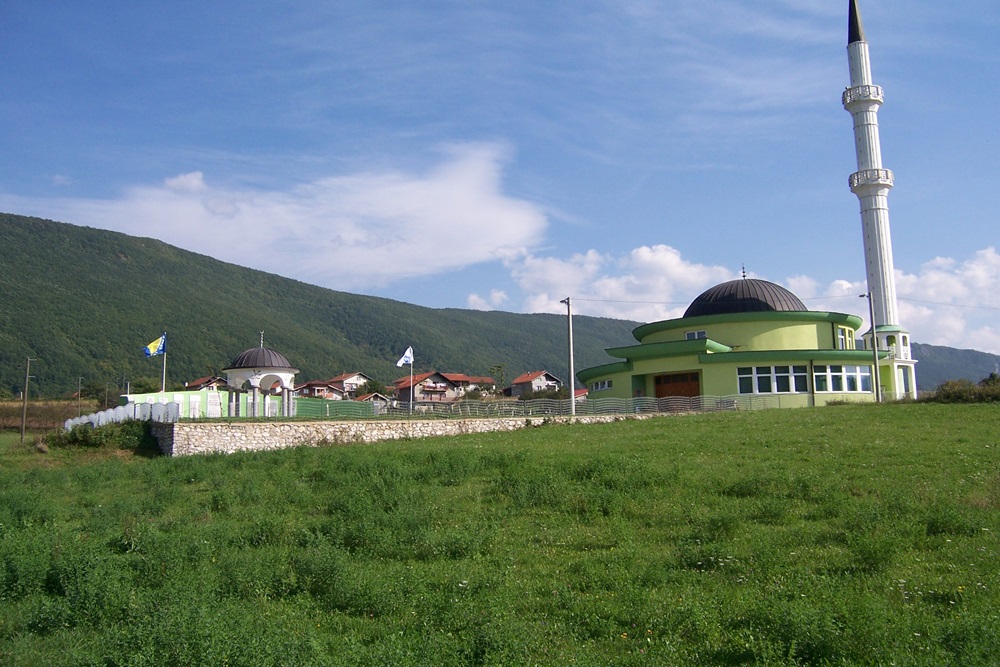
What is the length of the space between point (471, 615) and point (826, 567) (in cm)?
464

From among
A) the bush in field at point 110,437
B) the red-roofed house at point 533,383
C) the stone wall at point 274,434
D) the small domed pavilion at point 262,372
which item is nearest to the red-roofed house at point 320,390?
the red-roofed house at point 533,383

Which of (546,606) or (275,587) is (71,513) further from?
(546,606)

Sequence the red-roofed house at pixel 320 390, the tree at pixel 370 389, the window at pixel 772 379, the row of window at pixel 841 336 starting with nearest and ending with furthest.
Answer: the window at pixel 772 379 → the row of window at pixel 841 336 → the tree at pixel 370 389 → the red-roofed house at pixel 320 390

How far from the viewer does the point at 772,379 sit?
140 ft

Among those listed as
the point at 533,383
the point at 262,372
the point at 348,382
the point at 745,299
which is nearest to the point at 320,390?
the point at 348,382

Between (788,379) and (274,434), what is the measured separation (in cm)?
2738

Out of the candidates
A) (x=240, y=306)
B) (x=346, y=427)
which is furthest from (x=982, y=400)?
(x=240, y=306)

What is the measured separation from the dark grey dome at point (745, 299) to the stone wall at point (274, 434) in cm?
2255

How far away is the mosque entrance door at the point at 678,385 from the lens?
44.1m

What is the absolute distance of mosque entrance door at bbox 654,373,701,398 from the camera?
4412 centimetres

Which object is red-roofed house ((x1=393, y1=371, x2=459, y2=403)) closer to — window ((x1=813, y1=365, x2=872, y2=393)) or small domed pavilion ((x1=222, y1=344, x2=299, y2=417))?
small domed pavilion ((x1=222, y1=344, x2=299, y2=417))

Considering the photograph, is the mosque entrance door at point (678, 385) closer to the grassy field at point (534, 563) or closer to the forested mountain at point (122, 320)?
the grassy field at point (534, 563)

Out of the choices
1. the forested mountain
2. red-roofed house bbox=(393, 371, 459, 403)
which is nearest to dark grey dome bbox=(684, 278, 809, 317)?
the forested mountain

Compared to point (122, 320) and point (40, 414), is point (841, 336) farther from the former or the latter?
point (122, 320)
